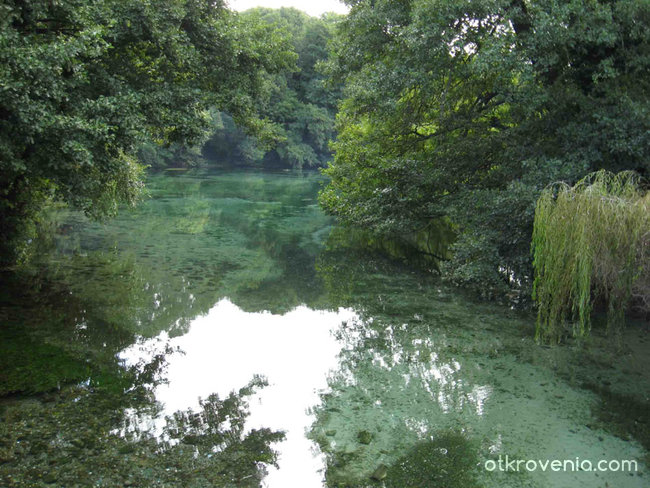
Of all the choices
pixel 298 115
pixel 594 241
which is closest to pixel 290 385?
pixel 594 241

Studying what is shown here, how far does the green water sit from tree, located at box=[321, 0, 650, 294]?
2007mm

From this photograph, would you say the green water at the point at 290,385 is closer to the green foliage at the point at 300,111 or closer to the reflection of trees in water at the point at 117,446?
the reflection of trees in water at the point at 117,446

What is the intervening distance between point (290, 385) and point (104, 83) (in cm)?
626

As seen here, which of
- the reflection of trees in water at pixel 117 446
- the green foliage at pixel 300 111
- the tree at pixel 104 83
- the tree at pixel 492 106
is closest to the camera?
the reflection of trees in water at pixel 117 446

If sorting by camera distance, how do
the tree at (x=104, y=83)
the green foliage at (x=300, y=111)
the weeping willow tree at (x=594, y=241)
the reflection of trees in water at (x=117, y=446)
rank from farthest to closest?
the green foliage at (x=300, y=111) < the tree at (x=104, y=83) < the weeping willow tree at (x=594, y=241) < the reflection of trees in water at (x=117, y=446)

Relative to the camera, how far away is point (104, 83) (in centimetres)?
888

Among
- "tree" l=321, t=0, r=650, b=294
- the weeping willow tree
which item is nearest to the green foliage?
"tree" l=321, t=0, r=650, b=294

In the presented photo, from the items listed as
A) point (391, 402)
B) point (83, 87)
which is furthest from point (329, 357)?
point (83, 87)

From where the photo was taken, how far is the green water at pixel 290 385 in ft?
17.1

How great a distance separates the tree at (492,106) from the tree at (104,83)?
2949mm

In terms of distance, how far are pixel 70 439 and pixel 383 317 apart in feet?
21.0

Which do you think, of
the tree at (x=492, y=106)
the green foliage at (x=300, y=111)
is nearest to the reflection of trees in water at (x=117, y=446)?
the tree at (x=492, y=106)

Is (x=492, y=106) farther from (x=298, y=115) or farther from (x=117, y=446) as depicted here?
(x=298, y=115)

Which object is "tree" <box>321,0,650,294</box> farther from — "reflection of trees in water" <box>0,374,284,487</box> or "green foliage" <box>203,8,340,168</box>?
"green foliage" <box>203,8,340,168</box>
